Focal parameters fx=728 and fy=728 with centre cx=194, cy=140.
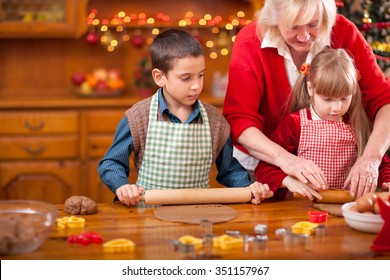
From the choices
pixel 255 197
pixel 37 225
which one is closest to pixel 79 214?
pixel 37 225

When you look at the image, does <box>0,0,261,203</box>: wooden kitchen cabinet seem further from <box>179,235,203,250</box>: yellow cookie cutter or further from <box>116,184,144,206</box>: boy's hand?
<box>179,235,203,250</box>: yellow cookie cutter

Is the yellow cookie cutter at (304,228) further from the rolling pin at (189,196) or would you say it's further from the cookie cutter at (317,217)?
the rolling pin at (189,196)

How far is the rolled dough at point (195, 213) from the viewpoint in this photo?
180 centimetres

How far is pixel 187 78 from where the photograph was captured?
2059 millimetres

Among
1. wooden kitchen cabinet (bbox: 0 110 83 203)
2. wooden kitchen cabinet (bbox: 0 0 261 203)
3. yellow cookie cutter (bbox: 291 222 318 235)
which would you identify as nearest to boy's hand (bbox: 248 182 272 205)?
yellow cookie cutter (bbox: 291 222 318 235)

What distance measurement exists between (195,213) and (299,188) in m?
0.35

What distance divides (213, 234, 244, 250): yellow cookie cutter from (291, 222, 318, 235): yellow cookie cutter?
0.18 m

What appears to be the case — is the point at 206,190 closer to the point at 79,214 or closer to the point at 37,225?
the point at 79,214

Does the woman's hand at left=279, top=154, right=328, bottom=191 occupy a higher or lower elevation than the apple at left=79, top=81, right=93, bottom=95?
lower

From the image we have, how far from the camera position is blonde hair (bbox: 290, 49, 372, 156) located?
A: 6.93 feet

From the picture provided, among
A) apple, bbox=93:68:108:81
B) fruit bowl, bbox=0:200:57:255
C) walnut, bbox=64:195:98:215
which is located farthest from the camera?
apple, bbox=93:68:108:81

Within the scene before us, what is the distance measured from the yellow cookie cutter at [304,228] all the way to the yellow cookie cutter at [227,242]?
0.18m

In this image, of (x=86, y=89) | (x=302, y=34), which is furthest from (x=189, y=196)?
(x=86, y=89)

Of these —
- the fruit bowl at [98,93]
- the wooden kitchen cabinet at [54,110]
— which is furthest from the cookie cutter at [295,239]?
the fruit bowl at [98,93]
